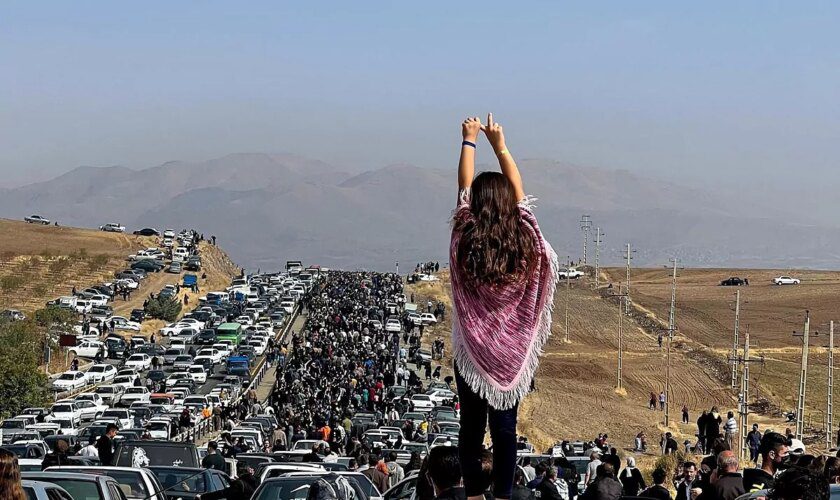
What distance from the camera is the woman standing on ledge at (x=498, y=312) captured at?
5.70 meters

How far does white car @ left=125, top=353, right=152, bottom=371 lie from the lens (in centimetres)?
7604

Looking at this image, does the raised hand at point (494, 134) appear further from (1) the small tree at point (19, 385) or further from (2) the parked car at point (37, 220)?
(2) the parked car at point (37, 220)

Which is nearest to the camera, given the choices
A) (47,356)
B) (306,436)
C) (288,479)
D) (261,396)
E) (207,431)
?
(288,479)

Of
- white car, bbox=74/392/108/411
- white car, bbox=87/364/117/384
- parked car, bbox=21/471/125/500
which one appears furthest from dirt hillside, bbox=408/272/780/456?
parked car, bbox=21/471/125/500

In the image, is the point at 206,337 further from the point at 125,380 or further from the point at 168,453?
the point at 168,453

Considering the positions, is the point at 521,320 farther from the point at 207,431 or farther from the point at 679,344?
the point at 679,344

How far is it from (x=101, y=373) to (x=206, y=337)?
2084 cm

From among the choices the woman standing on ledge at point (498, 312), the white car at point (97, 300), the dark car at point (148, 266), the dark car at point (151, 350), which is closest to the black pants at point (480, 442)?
the woman standing on ledge at point (498, 312)

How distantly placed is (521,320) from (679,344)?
112033 mm

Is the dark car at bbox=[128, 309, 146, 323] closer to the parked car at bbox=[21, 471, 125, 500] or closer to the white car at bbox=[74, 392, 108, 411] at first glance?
the white car at bbox=[74, 392, 108, 411]

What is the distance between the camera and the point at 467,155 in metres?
5.95

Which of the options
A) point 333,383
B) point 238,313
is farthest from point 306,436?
point 238,313

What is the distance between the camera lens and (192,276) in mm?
129000

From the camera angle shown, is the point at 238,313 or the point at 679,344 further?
the point at 679,344
